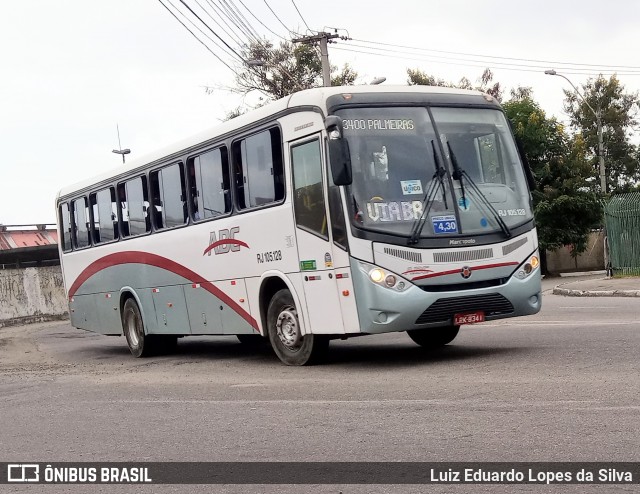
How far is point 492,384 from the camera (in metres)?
9.81

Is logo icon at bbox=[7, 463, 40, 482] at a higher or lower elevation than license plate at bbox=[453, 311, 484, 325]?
lower

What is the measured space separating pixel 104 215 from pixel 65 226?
2.61 meters

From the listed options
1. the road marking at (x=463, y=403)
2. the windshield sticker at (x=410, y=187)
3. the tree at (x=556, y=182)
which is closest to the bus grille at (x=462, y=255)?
the windshield sticker at (x=410, y=187)

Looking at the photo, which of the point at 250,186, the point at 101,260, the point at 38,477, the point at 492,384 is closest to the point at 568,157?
the point at 101,260

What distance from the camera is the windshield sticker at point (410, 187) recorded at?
11.9 metres

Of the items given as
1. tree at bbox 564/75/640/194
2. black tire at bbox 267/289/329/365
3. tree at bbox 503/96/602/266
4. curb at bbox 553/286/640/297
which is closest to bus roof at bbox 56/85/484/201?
black tire at bbox 267/289/329/365

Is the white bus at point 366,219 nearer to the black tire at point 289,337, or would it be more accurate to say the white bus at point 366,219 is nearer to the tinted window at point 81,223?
the black tire at point 289,337

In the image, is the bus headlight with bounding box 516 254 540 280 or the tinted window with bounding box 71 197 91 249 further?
the tinted window with bounding box 71 197 91 249

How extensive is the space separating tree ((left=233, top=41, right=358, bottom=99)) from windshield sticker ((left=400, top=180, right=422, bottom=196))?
1508 inches

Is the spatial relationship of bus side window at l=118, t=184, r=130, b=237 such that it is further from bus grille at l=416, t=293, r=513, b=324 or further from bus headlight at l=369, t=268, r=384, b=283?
bus grille at l=416, t=293, r=513, b=324

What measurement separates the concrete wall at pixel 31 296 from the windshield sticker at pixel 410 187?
77.1 ft

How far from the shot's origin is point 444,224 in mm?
11945

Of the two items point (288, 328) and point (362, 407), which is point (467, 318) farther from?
point (362, 407)

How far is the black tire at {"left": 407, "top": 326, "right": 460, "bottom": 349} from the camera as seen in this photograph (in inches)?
558
